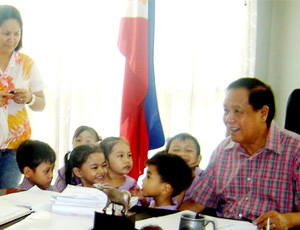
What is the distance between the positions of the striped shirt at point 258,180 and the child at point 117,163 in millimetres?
624

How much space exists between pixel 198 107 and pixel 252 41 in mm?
763

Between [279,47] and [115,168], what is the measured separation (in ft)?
7.26

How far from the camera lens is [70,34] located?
10.3 feet

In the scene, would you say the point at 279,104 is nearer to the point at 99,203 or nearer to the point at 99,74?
the point at 99,74

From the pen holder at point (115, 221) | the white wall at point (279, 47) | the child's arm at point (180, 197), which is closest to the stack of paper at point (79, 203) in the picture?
the pen holder at point (115, 221)

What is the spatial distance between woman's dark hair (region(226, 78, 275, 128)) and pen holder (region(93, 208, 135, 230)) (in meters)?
0.87

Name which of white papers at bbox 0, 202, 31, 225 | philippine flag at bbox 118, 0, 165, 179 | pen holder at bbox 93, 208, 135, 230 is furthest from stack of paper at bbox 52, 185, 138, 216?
philippine flag at bbox 118, 0, 165, 179

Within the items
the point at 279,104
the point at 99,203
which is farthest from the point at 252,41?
the point at 99,203

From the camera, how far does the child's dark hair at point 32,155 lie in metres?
2.23

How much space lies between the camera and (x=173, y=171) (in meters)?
1.97

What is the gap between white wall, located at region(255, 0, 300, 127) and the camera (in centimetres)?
357

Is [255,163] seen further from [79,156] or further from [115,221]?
[79,156]

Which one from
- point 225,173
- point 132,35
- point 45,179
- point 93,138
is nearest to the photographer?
point 225,173

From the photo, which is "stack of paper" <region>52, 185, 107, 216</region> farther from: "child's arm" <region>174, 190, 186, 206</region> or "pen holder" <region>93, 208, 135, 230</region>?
"child's arm" <region>174, 190, 186, 206</region>
